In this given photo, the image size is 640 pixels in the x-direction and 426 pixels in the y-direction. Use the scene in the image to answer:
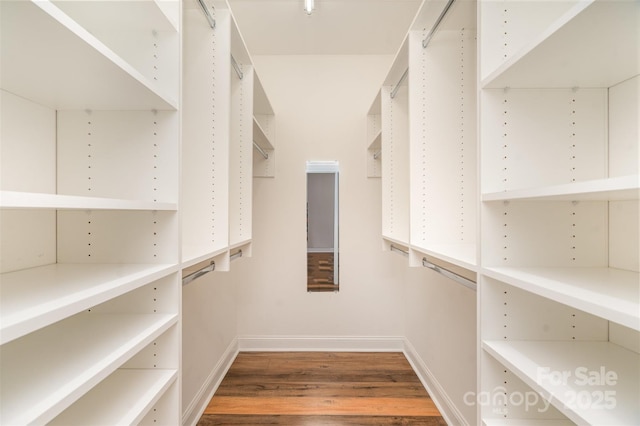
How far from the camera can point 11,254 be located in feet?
3.03

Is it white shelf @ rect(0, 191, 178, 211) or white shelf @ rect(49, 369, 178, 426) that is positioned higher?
white shelf @ rect(0, 191, 178, 211)

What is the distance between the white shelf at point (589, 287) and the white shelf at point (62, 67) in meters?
1.13

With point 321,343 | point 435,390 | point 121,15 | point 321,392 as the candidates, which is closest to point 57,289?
point 121,15

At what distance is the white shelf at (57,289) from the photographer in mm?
535

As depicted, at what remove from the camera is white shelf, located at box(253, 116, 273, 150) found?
7.09ft

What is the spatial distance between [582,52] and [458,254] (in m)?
0.74

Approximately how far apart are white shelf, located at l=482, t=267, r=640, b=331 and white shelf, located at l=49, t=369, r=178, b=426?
41.4 inches

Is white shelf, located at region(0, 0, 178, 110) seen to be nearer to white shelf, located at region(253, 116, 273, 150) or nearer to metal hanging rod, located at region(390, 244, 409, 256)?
white shelf, located at region(253, 116, 273, 150)

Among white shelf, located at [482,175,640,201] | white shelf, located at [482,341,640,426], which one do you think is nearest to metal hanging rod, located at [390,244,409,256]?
white shelf, located at [482,341,640,426]

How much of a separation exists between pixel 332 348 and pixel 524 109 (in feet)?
7.94

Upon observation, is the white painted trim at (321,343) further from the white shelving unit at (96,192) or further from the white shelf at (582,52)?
the white shelf at (582,52)

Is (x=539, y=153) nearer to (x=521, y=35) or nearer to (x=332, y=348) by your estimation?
(x=521, y=35)

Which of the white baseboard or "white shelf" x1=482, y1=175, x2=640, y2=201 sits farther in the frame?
the white baseboard

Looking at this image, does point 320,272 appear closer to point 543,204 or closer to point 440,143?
point 440,143
